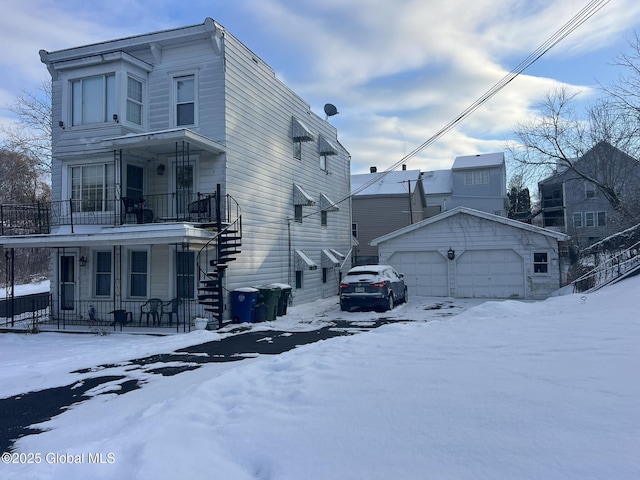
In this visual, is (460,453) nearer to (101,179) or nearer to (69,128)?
(101,179)

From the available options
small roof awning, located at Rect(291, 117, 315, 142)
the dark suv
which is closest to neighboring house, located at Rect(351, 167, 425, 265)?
small roof awning, located at Rect(291, 117, 315, 142)

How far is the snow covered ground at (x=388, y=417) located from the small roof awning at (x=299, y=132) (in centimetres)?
1325

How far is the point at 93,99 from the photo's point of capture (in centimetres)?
1489

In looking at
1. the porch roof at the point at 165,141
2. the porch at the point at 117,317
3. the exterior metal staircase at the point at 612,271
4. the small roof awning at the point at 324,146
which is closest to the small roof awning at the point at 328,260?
the small roof awning at the point at 324,146

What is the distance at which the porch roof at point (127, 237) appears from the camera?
12.4m

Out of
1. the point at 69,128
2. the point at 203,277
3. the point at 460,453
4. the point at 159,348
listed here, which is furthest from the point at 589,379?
the point at 69,128

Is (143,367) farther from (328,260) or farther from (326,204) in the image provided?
(326,204)

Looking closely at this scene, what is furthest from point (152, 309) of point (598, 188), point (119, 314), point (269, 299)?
point (598, 188)

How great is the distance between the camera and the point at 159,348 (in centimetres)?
1021

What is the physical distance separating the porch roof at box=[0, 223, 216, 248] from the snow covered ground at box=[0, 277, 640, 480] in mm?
5611

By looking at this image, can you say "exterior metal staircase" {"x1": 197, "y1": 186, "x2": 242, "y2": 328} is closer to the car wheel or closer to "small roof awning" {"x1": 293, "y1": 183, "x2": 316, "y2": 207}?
"small roof awning" {"x1": 293, "y1": 183, "x2": 316, "y2": 207}

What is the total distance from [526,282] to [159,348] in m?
14.8

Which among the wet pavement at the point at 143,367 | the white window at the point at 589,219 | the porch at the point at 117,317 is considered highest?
the white window at the point at 589,219

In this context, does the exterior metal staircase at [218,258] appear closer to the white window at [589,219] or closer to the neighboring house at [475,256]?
the neighboring house at [475,256]
